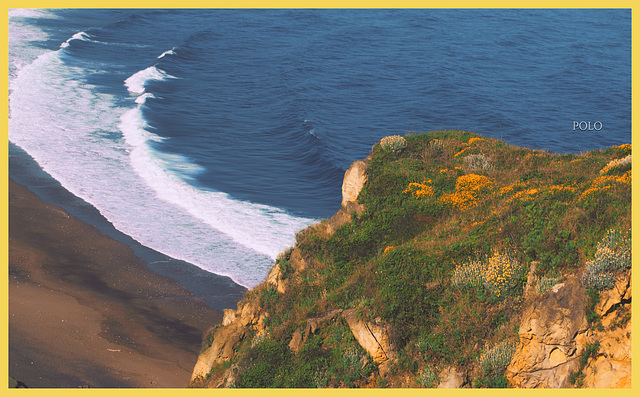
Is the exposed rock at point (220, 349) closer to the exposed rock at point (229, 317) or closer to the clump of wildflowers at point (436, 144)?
the exposed rock at point (229, 317)

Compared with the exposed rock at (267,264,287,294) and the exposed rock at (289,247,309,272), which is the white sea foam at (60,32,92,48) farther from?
the exposed rock at (289,247,309,272)

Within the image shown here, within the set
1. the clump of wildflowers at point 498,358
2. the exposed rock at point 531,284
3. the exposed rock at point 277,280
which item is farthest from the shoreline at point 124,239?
the exposed rock at point 531,284

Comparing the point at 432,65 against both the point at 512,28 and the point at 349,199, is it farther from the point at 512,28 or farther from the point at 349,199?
the point at 349,199

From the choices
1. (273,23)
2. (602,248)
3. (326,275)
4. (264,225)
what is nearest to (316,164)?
(264,225)

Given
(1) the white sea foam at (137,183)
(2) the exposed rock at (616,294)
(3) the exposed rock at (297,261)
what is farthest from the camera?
(1) the white sea foam at (137,183)

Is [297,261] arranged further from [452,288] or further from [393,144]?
[393,144]

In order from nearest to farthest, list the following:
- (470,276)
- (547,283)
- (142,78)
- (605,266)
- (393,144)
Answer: (605,266) < (547,283) < (470,276) < (393,144) < (142,78)

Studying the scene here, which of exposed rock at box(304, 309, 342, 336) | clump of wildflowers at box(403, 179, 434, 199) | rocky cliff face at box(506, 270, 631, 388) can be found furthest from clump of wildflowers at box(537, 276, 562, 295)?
clump of wildflowers at box(403, 179, 434, 199)

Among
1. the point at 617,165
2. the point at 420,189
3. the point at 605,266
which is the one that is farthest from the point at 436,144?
the point at 605,266
